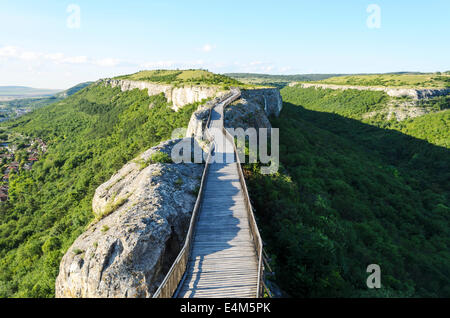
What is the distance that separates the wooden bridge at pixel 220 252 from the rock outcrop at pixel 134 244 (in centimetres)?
96

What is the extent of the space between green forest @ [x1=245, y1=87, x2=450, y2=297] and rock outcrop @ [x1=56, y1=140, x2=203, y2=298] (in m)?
4.26

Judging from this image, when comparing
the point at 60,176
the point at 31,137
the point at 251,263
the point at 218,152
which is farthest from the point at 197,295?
the point at 31,137

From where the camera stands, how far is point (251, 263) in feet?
28.6

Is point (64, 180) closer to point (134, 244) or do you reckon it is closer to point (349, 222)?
point (134, 244)

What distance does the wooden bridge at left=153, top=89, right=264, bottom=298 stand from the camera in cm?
766

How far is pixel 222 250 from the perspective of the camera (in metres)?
9.42

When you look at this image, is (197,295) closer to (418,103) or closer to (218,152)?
(218,152)

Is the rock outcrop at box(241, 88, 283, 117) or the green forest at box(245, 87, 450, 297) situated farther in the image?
the rock outcrop at box(241, 88, 283, 117)

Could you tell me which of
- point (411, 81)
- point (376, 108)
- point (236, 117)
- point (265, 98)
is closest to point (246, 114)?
point (236, 117)

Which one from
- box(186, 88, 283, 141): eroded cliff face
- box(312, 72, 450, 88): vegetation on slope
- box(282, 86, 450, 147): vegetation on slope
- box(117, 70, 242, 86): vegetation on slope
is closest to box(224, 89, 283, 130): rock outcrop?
box(186, 88, 283, 141): eroded cliff face

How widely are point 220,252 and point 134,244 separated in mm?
3260

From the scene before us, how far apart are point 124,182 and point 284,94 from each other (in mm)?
161677

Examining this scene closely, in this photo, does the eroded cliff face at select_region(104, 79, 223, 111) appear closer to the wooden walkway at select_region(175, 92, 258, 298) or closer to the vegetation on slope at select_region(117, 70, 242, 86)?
the vegetation on slope at select_region(117, 70, 242, 86)

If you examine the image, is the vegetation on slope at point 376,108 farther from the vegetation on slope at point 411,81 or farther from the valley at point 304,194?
the vegetation on slope at point 411,81
